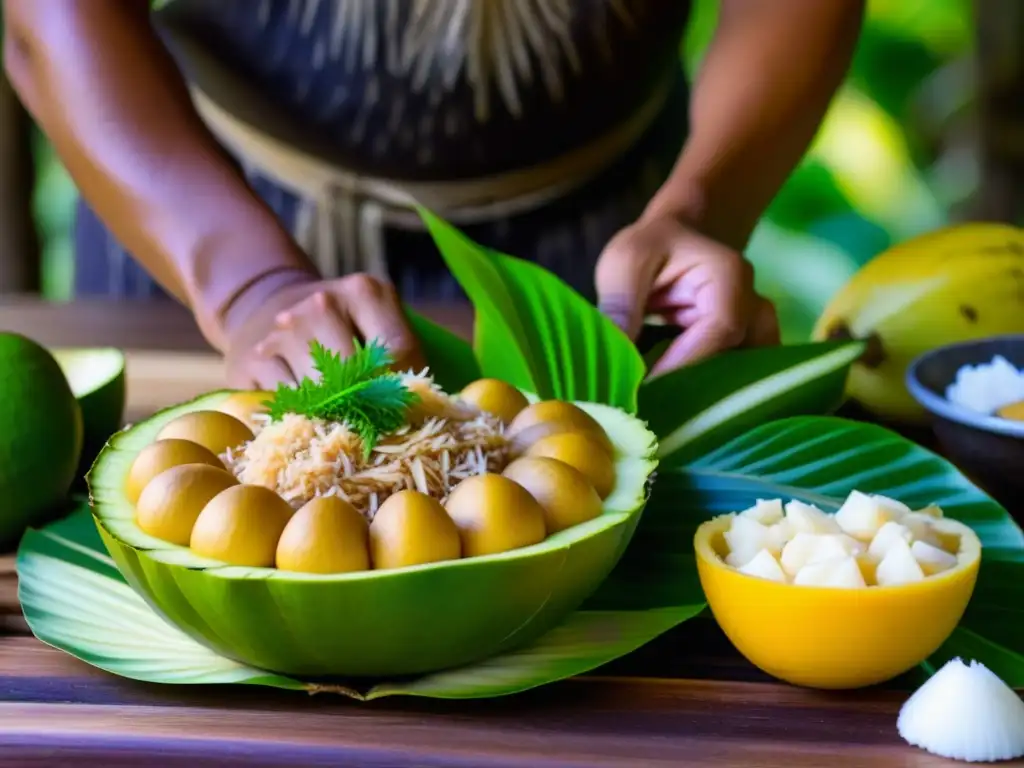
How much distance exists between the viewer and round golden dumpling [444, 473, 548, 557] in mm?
487

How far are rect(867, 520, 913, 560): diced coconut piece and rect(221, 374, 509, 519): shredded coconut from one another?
17 cm

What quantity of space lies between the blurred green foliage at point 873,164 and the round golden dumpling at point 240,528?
162cm

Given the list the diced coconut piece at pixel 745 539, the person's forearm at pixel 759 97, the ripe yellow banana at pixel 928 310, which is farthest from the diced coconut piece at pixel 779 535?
the person's forearm at pixel 759 97

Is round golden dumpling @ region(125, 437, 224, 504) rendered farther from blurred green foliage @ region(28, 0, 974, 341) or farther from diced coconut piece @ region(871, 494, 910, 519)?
blurred green foliage @ region(28, 0, 974, 341)

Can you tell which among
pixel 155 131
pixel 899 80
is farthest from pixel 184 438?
pixel 899 80

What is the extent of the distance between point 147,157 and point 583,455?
52cm

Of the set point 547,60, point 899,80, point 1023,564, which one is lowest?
point 899,80

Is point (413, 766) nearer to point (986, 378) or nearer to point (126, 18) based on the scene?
point (986, 378)

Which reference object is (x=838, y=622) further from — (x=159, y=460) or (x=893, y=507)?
(x=159, y=460)

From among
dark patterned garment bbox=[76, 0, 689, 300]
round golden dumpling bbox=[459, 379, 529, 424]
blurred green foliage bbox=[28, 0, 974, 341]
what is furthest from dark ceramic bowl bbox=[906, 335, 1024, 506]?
blurred green foliage bbox=[28, 0, 974, 341]

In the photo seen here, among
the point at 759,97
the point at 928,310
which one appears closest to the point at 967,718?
the point at 928,310

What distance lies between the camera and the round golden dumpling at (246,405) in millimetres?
604

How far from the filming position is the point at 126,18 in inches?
37.3

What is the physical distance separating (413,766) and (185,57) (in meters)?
0.79
